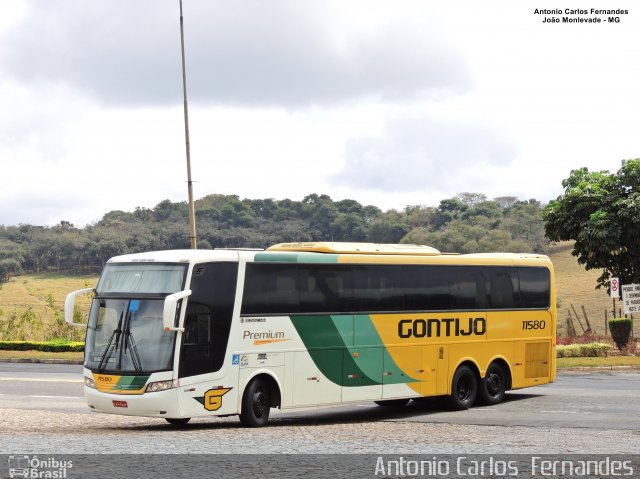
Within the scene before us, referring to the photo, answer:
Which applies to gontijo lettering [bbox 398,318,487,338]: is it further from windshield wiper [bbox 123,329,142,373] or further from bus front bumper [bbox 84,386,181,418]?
windshield wiper [bbox 123,329,142,373]

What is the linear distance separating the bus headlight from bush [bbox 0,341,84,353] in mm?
27171

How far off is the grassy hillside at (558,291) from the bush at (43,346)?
16.4m

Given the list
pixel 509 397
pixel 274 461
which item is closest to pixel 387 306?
pixel 509 397

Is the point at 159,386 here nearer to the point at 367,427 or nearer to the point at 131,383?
the point at 131,383

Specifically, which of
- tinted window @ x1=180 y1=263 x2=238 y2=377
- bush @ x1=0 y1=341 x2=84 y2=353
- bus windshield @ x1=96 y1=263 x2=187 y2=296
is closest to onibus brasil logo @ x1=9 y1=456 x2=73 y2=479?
tinted window @ x1=180 y1=263 x2=238 y2=377

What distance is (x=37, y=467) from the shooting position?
10797 mm

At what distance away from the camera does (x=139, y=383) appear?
53.6 feet

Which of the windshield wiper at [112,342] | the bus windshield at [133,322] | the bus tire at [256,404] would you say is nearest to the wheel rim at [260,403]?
the bus tire at [256,404]

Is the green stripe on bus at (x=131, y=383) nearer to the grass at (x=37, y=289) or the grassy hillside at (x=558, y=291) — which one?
the grassy hillside at (x=558, y=291)

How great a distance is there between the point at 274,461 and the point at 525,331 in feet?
41.2

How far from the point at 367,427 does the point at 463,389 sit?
5102 millimetres

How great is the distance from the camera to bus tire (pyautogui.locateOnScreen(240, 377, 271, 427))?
1722cm

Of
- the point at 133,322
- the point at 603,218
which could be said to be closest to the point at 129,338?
the point at 133,322

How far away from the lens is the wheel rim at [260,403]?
17438 mm
